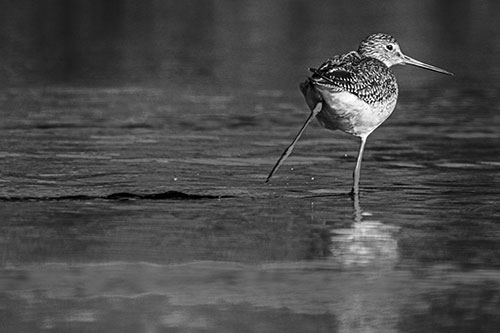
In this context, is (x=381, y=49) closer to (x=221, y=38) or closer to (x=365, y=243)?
(x=365, y=243)

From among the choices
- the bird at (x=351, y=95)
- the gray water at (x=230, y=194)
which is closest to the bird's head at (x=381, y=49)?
the bird at (x=351, y=95)

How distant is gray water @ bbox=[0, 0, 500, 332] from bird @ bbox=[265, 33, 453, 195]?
40 cm

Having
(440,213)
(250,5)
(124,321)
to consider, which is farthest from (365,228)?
(250,5)

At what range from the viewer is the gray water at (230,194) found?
681 centimetres

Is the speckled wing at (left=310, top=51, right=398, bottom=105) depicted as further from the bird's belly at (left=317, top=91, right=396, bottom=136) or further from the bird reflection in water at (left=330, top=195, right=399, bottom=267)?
the bird reflection in water at (left=330, top=195, right=399, bottom=267)

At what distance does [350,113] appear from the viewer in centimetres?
1055

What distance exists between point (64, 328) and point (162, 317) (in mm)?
497

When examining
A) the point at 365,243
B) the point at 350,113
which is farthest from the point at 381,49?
the point at 365,243

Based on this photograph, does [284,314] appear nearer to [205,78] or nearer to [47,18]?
[205,78]

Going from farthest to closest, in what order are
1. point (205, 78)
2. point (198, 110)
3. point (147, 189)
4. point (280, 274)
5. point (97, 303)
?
1. point (205, 78)
2. point (198, 110)
3. point (147, 189)
4. point (280, 274)
5. point (97, 303)

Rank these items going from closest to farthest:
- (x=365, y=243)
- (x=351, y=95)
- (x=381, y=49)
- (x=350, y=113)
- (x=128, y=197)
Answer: (x=365, y=243) < (x=128, y=197) < (x=351, y=95) < (x=350, y=113) < (x=381, y=49)

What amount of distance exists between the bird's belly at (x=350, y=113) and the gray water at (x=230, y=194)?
39 cm

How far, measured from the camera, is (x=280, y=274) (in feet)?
24.5

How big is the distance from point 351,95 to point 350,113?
0.67ft
